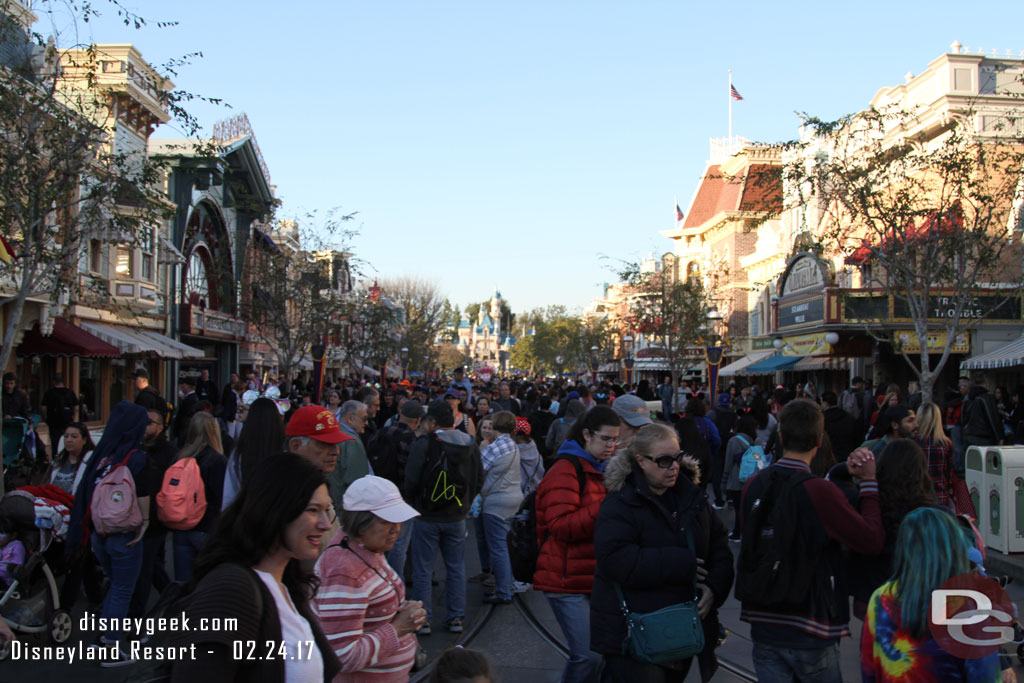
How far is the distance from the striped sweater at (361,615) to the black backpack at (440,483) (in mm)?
A: 3594

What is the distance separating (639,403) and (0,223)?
32.9ft

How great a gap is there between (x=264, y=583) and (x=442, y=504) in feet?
15.6

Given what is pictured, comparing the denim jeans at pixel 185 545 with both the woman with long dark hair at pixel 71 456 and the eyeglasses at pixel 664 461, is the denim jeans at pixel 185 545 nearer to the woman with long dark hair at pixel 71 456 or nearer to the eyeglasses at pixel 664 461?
the woman with long dark hair at pixel 71 456

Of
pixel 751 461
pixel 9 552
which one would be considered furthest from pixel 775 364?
pixel 9 552

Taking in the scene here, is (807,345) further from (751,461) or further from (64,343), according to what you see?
(64,343)

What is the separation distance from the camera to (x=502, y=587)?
808cm

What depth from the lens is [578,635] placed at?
4.66m

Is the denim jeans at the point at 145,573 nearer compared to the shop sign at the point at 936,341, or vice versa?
the denim jeans at the point at 145,573

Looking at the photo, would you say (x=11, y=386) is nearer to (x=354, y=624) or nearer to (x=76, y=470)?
(x=76, y=470)

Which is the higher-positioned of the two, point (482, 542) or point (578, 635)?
point (578, 635)

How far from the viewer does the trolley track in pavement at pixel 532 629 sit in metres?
6.00

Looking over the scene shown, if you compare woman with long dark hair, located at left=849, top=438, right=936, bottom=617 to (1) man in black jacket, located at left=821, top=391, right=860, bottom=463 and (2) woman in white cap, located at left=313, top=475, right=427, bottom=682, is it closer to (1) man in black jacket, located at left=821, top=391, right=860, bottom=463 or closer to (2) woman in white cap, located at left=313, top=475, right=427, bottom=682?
(2) woman in white cap, located at left=313, top=475, right=427, bottom=682

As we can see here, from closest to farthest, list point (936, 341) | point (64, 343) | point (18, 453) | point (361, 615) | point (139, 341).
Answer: point (361, 615) → point (18, 453) → point (64, 343) → point (139, 341) → point (936, 341)

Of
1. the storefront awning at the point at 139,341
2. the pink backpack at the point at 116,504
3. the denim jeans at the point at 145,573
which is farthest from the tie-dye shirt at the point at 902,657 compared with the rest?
the storefront awning at the point at 139,341
